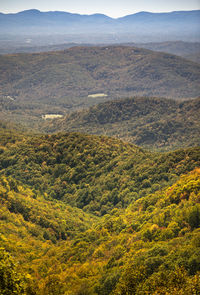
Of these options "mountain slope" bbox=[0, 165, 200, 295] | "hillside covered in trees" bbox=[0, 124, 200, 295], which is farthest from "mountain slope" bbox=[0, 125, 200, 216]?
"mountain slope" bbox=[0, 165, 200, 295]

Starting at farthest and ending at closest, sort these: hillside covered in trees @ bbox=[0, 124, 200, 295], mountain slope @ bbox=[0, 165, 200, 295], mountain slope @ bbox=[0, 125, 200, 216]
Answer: mountain slope @ bbox=[0, 125, 200, 216], hillside covered in trees @ bbox=[0, 124, 200, 295], mountain slope @ bbox=[0, 165, 200, 295]

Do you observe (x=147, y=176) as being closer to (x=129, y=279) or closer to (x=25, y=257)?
(x=25, y=257)

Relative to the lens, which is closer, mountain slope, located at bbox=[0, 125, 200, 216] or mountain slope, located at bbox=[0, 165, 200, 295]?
mountain slope, located at bbox=[0, 165, 200, 295]

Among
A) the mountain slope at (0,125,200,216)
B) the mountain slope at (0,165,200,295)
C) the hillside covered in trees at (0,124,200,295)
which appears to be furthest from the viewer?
the mountain slope at (0,125,200,216)

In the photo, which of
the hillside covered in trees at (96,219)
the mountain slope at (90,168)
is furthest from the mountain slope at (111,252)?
Result: the mountain slope at (90,168)

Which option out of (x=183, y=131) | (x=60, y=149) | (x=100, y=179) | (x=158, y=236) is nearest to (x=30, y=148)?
(x=60, y=149)

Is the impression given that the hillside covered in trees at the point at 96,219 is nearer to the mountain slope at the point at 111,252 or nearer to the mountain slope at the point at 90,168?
the mountain slope at the point at 111,252

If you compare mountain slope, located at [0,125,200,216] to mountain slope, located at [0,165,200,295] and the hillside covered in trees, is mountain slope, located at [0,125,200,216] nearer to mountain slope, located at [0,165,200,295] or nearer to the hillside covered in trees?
the hillside covered in trees

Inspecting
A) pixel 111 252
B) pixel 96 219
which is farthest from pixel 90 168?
pixel 111 252

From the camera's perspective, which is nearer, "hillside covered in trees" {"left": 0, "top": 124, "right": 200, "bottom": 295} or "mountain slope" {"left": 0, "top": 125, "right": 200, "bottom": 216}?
"hillside covered in trees" {"left": 0, "top": 124, "right": 200, "bottom": 295}
